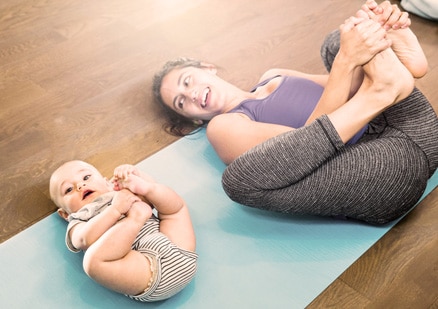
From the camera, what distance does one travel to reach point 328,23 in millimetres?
2846

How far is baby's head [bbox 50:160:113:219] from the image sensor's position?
1.77m

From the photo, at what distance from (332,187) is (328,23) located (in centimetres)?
136

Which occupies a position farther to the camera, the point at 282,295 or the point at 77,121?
the point at 77,121

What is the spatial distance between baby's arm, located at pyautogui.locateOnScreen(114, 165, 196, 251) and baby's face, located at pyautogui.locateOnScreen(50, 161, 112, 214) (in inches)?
2.5

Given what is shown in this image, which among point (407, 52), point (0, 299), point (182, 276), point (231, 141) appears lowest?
point (0, 299)

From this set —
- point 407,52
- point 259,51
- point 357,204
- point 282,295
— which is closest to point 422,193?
point 357,204

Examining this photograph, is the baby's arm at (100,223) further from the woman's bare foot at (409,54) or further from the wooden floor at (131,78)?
the woman's bare foot at (409,54)

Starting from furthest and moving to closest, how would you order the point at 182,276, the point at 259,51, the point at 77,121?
1. the point at 259,51
2. the point at 77,121
3. the point at 182,276

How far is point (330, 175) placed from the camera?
1688mm

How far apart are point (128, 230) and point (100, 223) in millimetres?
81

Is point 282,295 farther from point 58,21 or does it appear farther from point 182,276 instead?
point 58,21

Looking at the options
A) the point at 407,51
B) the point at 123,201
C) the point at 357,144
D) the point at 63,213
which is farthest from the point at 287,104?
the point at 63,213

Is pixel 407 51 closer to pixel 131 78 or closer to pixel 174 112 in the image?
pixel 174 112

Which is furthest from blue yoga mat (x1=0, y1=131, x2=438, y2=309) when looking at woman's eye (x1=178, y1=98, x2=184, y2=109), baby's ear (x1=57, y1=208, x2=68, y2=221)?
woman's eye (x1=178, y1=98, x2=184, y2=109)
